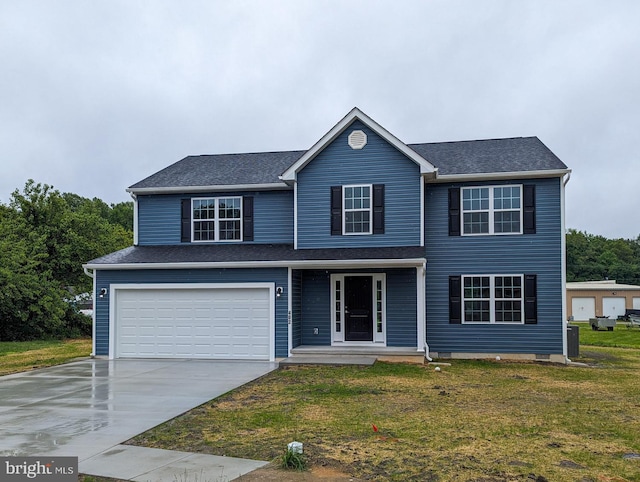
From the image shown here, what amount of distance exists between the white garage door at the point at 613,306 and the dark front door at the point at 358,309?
32923mm

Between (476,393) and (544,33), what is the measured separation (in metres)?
13.6

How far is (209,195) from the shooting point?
56.2ft

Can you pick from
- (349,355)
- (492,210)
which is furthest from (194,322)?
(492,210)

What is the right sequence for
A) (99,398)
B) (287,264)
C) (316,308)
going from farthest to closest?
1. (316,308)
2. (287,264)
3. (99,398)

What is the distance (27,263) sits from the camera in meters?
23.8

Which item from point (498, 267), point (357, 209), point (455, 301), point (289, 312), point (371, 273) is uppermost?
point (357, 209)

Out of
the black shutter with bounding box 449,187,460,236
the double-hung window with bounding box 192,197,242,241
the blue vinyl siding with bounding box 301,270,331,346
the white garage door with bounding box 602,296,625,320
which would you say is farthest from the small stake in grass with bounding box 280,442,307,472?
the white garage door with bounding box 602,296,625,320

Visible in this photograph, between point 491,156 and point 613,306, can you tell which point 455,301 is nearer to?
point 491,156

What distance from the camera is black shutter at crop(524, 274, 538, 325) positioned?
15219 millimetres

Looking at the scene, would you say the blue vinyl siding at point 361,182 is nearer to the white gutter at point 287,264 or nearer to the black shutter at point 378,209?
the black shutter at point 378,209

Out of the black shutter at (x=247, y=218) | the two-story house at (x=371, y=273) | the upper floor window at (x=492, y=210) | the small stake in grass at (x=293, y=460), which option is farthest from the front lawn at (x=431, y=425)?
the black shutter at (x=247, y=218)

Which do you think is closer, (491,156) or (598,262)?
(491,156)

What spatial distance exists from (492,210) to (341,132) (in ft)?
15.8

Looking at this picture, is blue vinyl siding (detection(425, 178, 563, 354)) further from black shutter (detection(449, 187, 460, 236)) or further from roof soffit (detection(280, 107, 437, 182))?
roof soffit (detection(280, 107, 437, 182))
